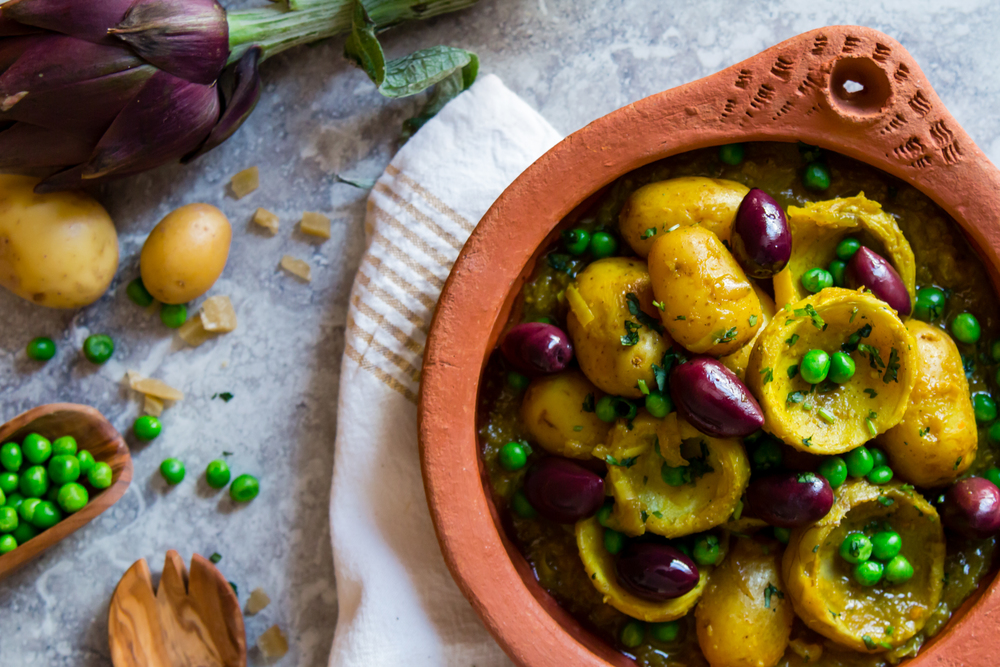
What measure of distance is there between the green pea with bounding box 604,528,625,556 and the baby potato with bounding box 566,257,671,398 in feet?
0.95

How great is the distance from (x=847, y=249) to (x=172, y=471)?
1.73 m

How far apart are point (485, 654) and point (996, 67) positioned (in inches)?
79.7

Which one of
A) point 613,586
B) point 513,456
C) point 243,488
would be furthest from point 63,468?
point 613,586

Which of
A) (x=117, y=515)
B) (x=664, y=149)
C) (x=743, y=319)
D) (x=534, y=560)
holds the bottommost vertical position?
(x=117, y=515)

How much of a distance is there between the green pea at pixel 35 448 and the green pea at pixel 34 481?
24mm

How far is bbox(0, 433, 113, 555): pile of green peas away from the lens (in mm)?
1954

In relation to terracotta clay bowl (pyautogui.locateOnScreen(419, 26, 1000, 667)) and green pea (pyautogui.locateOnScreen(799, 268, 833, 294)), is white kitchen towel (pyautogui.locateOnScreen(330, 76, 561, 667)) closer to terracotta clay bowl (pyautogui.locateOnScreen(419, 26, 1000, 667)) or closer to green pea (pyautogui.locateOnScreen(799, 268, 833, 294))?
terracotta clay bowl (pyautogui.locateOnScreen(419, 26, 1000, 667))

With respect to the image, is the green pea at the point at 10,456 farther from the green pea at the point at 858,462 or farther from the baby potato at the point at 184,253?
the green pea at the point at 858,462

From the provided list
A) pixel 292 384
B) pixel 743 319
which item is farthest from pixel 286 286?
pixel 743 319

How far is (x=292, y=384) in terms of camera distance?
2.09 m

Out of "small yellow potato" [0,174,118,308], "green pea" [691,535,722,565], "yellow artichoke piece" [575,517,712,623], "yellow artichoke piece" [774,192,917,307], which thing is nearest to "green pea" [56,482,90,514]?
"small yellow potato" [0,174,118,308]

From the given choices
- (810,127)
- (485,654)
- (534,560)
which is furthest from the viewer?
(485,654)

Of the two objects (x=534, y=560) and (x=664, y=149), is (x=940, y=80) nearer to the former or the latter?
(x=664, y=149)

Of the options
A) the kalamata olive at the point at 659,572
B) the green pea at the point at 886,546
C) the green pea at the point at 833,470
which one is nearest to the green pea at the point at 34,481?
the kalamata olive at the point at 659,572
